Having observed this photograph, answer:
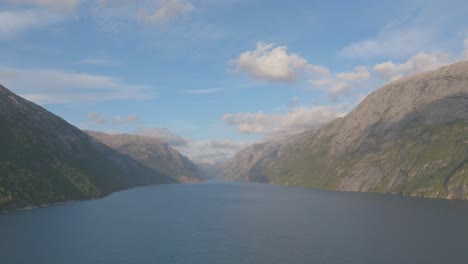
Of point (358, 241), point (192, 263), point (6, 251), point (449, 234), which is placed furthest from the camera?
point (449, 234)

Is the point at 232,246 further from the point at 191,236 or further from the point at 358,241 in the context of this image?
the point at 358,241

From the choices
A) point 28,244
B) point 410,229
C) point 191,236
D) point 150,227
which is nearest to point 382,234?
point 410,229

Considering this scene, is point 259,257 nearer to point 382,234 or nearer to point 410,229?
point 382,234

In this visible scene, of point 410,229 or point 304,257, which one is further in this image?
point 410,229

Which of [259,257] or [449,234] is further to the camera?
[449,234]

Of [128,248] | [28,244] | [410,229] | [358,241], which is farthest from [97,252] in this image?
[410,229]

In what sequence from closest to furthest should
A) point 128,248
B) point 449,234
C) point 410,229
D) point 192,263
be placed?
point 192,263 → point 128,248 → point 449,234 → point 410,229

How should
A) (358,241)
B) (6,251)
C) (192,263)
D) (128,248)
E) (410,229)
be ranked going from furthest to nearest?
(410,229) → (358,241) → (128,248) → (6,251) → (192,263)

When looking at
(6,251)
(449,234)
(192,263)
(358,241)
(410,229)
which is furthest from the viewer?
(410,229)
